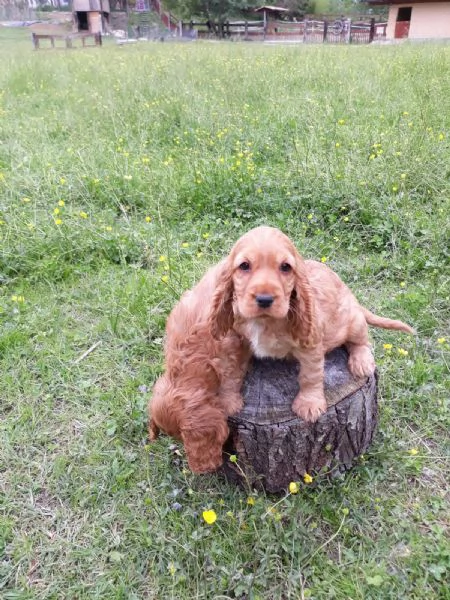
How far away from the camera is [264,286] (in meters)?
2.05

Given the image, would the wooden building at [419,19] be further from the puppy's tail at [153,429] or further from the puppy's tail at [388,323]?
the puppy's tail at [153,429]

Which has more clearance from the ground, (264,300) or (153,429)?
(264,300)

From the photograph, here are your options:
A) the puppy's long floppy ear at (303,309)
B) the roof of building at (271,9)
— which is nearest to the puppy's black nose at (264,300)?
the puppy's long floppy ear at (303,309)

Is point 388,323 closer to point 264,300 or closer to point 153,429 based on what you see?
point 264,300

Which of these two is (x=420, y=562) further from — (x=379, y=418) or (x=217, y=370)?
(x=217, y=370)

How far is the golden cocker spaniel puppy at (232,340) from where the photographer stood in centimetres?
217

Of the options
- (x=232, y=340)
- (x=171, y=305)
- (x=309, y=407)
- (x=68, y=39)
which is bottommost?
(x=171, y=305)

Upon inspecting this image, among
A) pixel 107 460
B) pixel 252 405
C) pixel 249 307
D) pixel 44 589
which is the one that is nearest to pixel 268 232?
pixel 249 307

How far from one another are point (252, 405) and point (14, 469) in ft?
4.89

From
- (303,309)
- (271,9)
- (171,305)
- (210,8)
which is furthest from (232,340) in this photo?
(271,9)

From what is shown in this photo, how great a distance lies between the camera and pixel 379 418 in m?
3.12

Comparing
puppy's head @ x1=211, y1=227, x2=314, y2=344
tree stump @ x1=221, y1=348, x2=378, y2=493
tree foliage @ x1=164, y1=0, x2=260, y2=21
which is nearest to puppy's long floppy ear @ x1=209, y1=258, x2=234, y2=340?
puppy's head @ x1=211, y1=227, x2=314, y2=344

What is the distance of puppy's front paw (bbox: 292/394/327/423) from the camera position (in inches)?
96.3

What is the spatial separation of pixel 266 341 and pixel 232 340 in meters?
0.16
